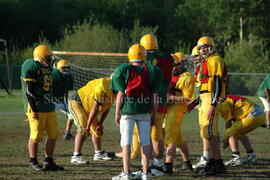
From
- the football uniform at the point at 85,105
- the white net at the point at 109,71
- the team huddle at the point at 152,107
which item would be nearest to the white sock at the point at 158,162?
the team huddle at the point at 152,107

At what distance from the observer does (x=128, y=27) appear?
187ft

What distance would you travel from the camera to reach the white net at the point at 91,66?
2977 centimetres

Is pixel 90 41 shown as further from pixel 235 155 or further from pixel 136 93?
pixel 136 93

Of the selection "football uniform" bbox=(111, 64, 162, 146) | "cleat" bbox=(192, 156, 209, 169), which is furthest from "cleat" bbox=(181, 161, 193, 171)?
"football uniform" bbox=(111, 64, 162, 146)

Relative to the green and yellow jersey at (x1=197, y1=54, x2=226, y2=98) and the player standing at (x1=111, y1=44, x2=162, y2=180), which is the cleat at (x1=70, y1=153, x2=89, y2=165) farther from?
the green and yellow jersey at (x1=197, y1=54, x2=226, y2=98)

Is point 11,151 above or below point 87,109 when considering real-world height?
below

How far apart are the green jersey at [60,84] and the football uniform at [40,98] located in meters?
4.17

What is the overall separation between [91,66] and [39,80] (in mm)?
24723

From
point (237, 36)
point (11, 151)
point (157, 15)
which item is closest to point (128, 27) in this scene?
point (157, 15)

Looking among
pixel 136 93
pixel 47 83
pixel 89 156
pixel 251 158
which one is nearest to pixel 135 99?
pixel 136 93

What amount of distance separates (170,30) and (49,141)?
4735cm

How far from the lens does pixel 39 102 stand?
884 cm

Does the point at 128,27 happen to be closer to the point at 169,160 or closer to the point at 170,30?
the point at 170,30

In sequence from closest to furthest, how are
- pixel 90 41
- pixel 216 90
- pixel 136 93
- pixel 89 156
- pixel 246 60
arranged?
pixel 136 93 < pixel 216 90 < pixel 89 156 < pixel 246 60 < pixel 90 41
